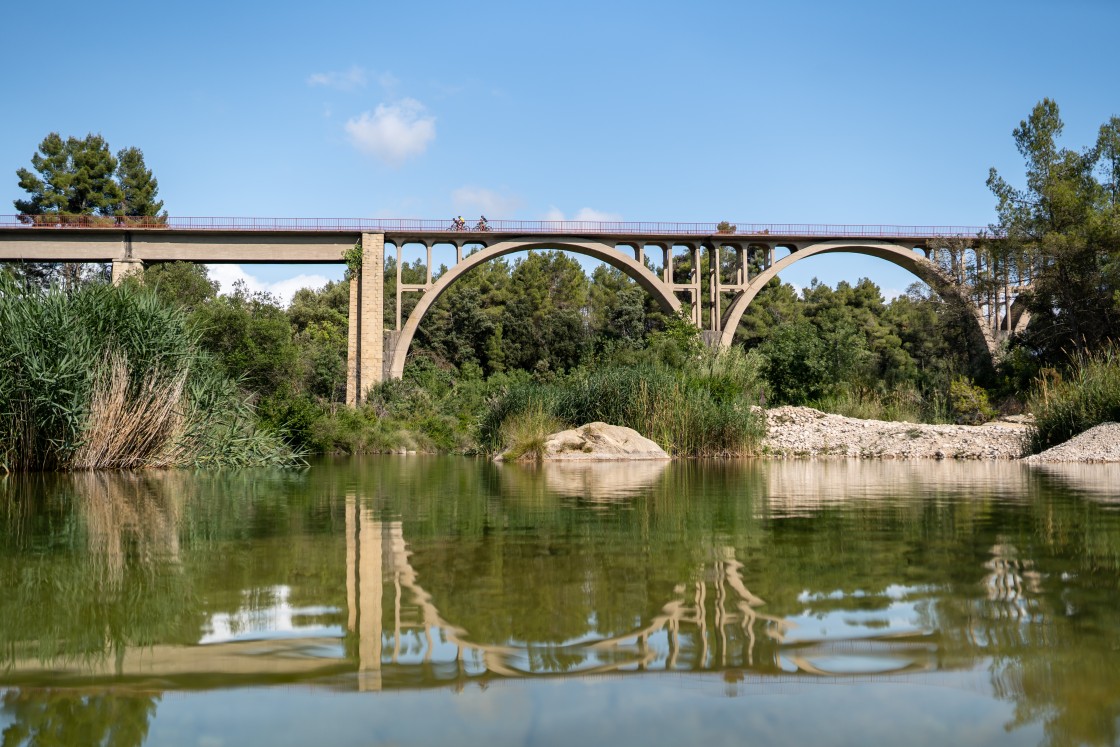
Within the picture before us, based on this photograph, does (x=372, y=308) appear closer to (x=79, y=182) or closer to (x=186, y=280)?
(x=186, y=280)

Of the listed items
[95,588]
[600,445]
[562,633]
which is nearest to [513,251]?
[600,445]

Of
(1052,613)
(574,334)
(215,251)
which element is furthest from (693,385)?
(574,334)

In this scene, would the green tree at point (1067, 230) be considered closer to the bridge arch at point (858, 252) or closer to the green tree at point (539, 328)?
the bridge arch at point (858, 252)

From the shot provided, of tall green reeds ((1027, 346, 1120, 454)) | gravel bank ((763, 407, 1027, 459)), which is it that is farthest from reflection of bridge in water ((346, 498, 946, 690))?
gravel bank ((763, 407, 1027, 459))

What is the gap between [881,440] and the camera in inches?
799

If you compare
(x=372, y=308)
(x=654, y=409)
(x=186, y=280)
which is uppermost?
(x=186, y=280)

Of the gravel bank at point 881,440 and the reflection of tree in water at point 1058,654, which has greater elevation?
the gravel bank at point 881,440

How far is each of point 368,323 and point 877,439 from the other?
21328 mm

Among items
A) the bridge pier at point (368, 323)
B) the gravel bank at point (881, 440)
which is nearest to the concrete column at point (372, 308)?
the bridge pier at point (368, 323)

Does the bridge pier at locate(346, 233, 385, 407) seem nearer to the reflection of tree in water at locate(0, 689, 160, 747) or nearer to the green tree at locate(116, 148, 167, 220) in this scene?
the green tree at locate(116, 148, 167, 220)

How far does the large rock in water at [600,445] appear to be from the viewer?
1529cm

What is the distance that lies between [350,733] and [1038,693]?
4.19ft

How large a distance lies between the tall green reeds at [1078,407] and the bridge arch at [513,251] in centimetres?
2074

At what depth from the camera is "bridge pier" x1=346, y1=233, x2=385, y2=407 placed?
35812mm
